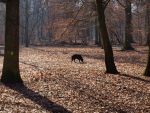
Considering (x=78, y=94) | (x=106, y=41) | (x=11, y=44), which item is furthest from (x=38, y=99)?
(x=106, y=41)

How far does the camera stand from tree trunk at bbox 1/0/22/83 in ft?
53.1

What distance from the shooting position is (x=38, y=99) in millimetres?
13258

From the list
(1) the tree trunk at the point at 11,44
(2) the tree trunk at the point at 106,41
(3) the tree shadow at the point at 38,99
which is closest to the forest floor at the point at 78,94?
(3) the tree shadow at the point at 38,99

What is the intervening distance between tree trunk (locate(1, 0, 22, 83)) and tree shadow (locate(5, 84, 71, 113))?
628mm

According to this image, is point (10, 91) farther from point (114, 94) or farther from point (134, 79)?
point (134, 79)

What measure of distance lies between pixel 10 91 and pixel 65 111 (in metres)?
3.75

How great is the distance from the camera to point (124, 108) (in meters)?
12.1

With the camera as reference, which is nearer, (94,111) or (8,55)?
(94,111)

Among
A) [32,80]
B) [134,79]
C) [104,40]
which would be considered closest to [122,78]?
[134,79]

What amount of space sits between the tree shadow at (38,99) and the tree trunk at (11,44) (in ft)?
2.06

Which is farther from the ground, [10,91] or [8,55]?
[8,55]

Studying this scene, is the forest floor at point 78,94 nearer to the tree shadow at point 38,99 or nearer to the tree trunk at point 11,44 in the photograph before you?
the tree shadow at point 38,99

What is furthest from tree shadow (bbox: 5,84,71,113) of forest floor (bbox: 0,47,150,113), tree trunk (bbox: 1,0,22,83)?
tree trunk (bbox: 1,0,22,83)

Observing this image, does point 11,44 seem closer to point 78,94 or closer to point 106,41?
point 78,94
